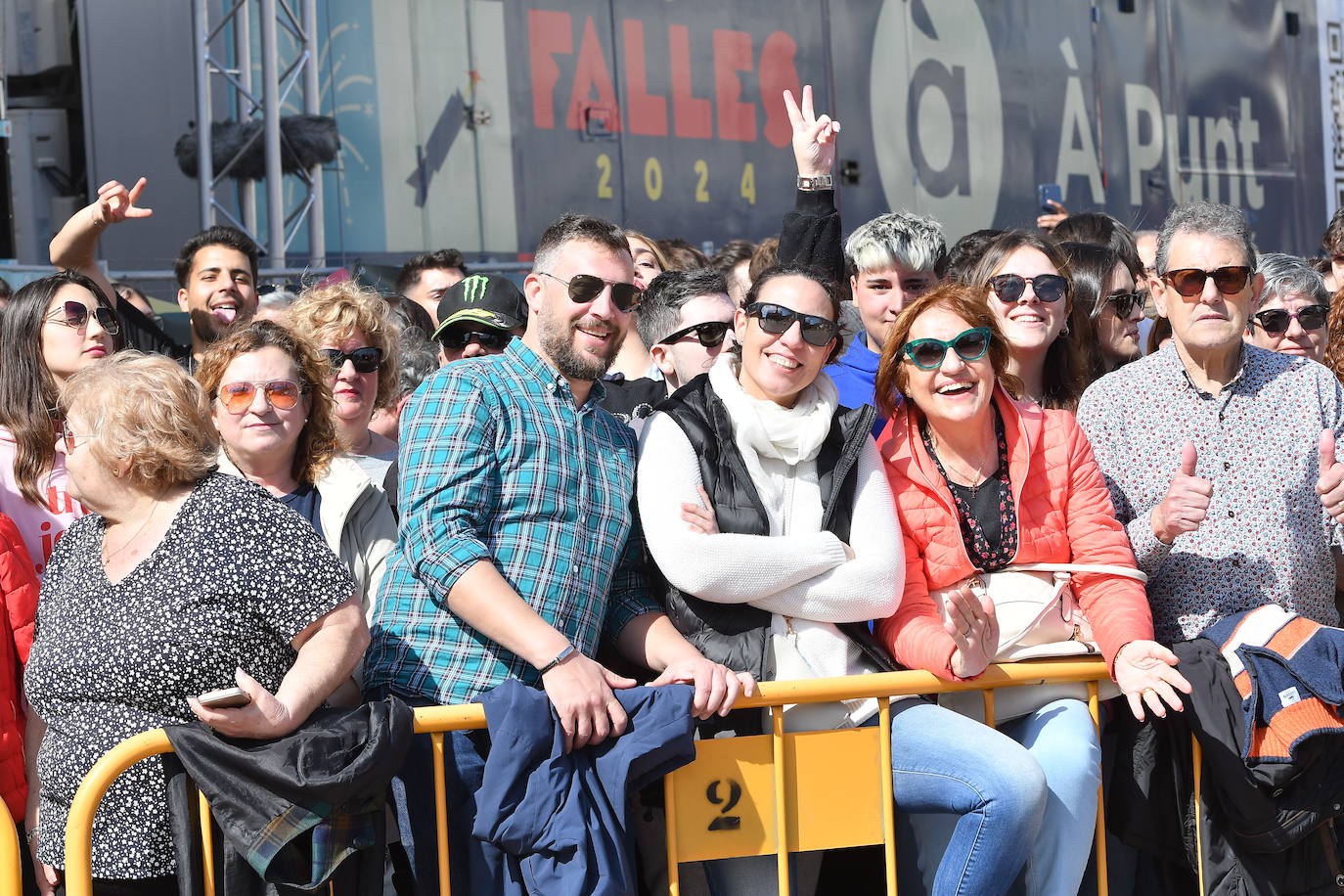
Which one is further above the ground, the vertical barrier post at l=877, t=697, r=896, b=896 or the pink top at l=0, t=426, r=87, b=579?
the pink top at l=0, t=426, r=87, b=579

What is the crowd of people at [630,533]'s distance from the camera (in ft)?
9.32

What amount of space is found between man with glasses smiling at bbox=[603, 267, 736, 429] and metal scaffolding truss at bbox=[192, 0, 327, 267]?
3.91 meters

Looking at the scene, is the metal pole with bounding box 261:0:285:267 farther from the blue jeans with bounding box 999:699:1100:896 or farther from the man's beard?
the blue jeans with bounding box 999:699:1100:896

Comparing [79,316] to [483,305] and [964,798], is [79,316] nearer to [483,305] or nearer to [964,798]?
[483,305]

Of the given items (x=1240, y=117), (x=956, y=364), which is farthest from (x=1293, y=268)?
(x=1240, y=117)

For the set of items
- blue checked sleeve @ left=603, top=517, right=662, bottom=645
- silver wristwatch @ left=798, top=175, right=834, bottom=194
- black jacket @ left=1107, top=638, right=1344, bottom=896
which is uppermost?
silver wristwatch @ left=798, top=175, right=834, bottom=194

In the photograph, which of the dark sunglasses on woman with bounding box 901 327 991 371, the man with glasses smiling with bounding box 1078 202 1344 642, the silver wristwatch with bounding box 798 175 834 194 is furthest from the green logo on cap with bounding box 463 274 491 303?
the man with glasses smiling with bounding box 1078 202 1344 642

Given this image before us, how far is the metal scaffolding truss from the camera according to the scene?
774 centimetres

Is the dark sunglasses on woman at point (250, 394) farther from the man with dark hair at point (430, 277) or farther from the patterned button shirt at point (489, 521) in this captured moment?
the man with dark hair at point (430, 277)

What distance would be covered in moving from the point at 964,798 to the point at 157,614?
171 centimetres

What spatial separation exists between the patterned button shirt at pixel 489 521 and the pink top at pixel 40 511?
0.96 metres

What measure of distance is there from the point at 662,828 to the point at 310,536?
1.02 metres

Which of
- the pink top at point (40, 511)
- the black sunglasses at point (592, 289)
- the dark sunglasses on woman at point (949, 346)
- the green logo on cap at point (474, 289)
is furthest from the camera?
the green logo on cap at point (474, 289)

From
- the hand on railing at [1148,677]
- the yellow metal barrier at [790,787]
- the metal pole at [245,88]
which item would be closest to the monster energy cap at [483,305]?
the yellow metal barrier at [790,787]
